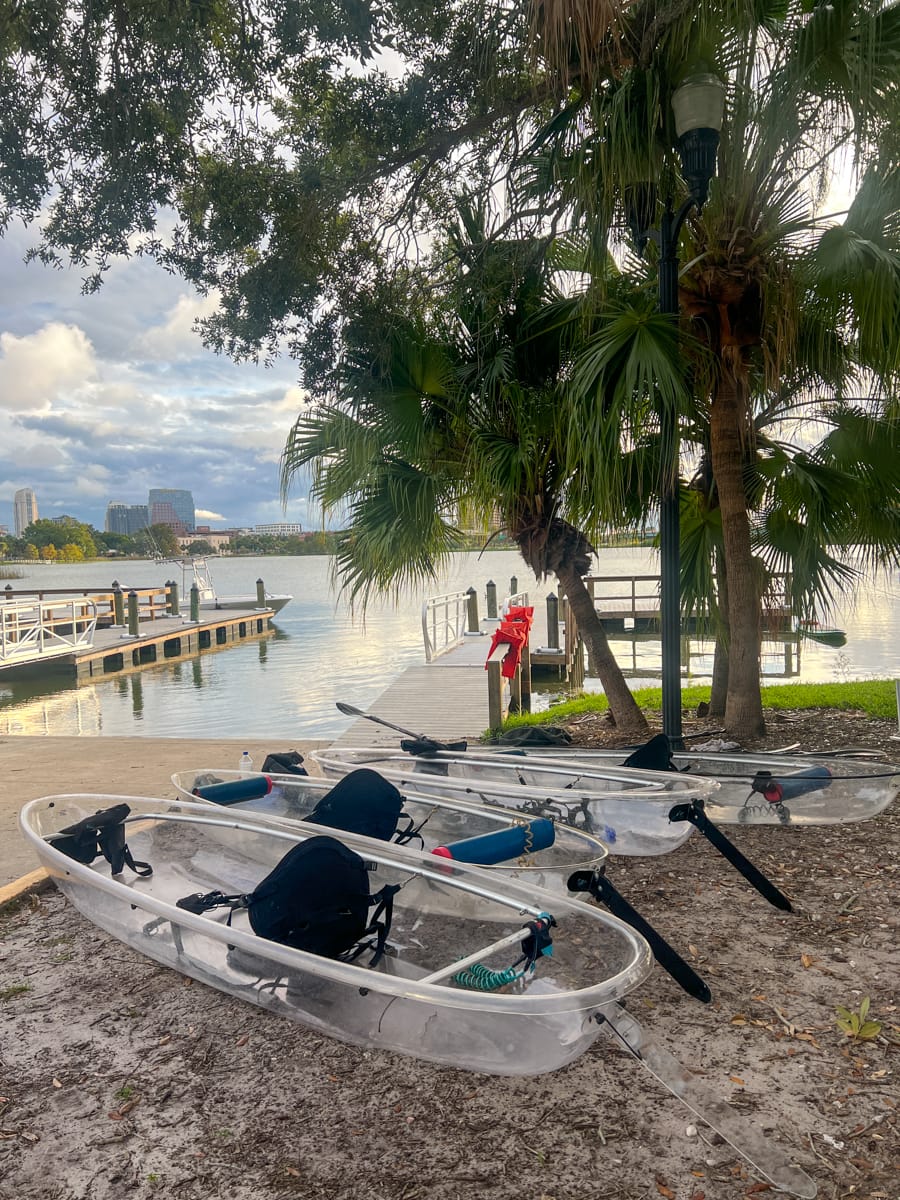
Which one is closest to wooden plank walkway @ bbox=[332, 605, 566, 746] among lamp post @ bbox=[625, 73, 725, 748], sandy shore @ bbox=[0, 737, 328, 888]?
sandy shore @ bbox=[0, 737, 328, 888]

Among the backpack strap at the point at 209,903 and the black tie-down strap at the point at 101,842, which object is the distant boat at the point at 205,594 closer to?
the black tie-down strap at the point at 101,842

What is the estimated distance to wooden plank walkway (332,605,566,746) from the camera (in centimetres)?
953

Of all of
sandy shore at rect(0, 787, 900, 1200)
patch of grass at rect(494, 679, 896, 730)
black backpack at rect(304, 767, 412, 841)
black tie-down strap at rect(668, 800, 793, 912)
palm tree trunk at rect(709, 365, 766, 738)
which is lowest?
patch of grass at rect(494, 679, 896, 730)

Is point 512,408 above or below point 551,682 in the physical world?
above

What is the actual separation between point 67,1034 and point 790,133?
5.90 meters

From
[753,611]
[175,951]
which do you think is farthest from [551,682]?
[175,951]

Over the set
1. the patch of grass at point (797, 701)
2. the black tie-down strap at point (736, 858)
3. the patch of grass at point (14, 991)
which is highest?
the black tie-down strap at point (736, 858)

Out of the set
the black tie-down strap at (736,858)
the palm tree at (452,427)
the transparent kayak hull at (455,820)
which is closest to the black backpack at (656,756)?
the transparent kayak hull at (455,820)

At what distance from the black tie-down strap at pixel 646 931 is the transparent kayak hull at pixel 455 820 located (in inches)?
11.2

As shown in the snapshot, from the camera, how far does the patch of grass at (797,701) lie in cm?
852

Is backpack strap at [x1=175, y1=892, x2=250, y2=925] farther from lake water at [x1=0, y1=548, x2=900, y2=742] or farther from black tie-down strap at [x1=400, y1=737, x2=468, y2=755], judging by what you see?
lake water at [x1=0, y1=548, x2=900, y2=742]

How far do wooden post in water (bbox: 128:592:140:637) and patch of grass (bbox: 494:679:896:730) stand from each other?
17143 millimetres

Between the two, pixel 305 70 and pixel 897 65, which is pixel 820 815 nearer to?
pixel 897 65

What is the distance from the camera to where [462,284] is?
21.2 ft
